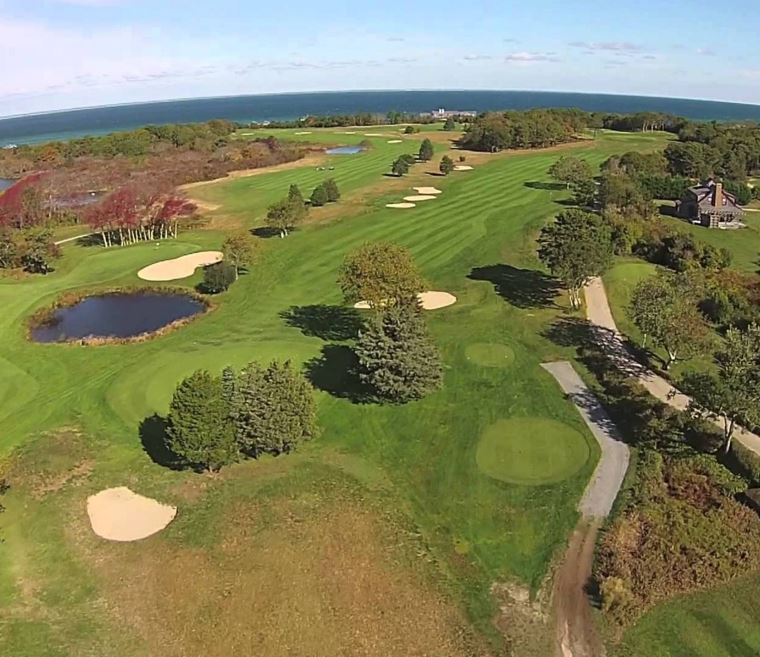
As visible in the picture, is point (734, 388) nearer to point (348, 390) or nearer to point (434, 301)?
point (348, 390)

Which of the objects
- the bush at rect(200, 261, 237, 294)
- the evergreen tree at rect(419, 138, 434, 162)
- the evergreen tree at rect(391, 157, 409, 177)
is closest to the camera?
the bush at rect(200, 261, 237, 294)

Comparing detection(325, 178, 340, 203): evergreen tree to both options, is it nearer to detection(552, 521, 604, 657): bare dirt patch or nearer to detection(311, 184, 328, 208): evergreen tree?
detection(311, 184, 328, 208): evergreen tree

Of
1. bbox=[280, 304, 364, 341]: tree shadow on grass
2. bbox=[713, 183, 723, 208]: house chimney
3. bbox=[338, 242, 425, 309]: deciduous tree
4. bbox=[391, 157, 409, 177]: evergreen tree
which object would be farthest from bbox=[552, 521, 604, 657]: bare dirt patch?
bbox=[391, 157, 409, 177]: evergreen tree

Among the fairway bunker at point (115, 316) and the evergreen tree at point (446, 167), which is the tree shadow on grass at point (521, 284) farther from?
the evergreen tree at point (446, 167)

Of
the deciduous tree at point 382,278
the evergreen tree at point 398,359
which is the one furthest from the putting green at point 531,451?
the deciduous tree at point 382,278

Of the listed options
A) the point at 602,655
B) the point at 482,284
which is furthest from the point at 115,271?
the point at 602,655

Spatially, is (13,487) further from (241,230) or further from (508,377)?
(241,230)
